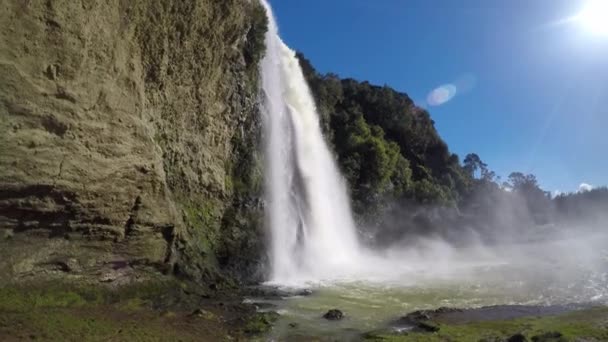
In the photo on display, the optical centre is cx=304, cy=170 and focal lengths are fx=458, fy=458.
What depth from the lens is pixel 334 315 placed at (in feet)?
46.5

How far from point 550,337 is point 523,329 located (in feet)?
3.95

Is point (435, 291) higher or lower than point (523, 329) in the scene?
higher

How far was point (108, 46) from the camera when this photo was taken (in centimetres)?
1445

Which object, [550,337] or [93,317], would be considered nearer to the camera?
[93,317]

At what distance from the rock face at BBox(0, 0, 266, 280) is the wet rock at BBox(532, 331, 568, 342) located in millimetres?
11018

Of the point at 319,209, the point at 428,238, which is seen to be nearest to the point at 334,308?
the point at 319,209

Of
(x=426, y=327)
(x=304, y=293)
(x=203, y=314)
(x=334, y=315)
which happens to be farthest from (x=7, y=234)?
(x=426, y=327)

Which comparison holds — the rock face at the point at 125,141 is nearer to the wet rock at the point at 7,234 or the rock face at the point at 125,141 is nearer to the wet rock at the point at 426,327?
the wet rock at the point at 7,234

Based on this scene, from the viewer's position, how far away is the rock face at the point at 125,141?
36.2ft

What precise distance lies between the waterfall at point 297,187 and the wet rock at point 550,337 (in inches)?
490

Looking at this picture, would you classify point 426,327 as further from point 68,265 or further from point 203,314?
point 68,265

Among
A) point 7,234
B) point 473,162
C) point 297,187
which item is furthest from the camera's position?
point 473,162

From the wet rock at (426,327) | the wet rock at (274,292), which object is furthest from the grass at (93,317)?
the wet rock at (426,327)

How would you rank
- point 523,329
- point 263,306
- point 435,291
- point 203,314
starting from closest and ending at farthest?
1. point 523,329
2. point 203,314
3. point 263,306
4. point 435,291
